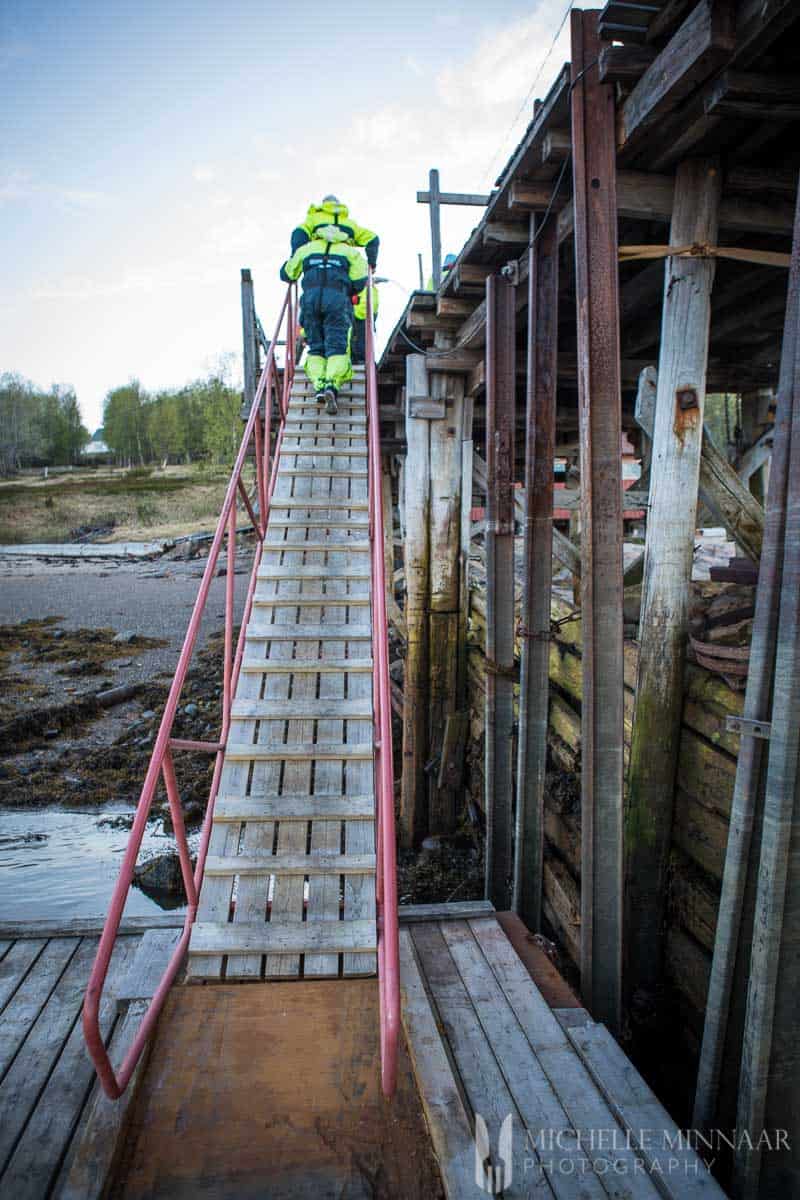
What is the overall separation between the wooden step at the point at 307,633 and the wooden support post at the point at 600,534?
55.7 inches

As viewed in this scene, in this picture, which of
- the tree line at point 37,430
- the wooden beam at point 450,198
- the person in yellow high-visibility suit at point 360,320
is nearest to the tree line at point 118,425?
the tree line at point 37,430

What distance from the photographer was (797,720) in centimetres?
213

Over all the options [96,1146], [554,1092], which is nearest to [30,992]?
[96,1146]

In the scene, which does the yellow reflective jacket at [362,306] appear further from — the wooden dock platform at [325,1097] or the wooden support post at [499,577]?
the wooden dock platform at [325,1097]

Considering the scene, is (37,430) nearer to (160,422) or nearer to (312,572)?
(160,422)

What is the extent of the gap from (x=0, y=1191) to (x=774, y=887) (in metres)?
2.46

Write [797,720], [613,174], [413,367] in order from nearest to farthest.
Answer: [797,720] → [613,174] → [413,367]

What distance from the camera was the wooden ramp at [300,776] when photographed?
8.76 ft

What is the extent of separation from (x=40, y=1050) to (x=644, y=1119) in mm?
2081

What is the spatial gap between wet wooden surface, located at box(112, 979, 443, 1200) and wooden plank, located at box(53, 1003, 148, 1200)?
2.5 inches

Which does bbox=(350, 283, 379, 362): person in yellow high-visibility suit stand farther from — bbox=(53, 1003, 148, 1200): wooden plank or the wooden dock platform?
bbox=(53, 1003, 148, 1200): wooden plank

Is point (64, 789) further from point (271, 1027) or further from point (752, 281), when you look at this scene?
point (752, 281)

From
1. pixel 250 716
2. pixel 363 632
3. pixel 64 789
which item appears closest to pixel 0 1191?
pixel 250 716

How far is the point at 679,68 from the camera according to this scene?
2.57m
